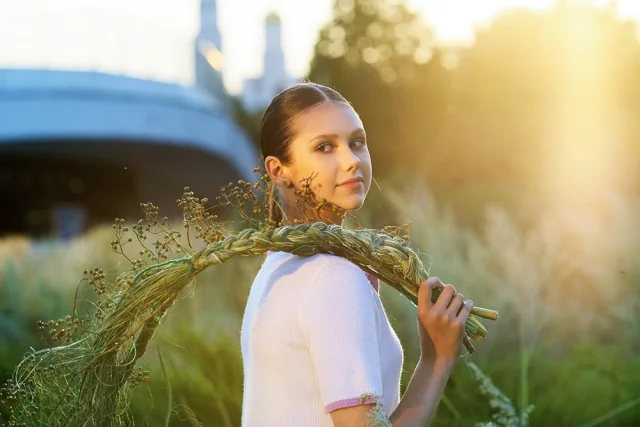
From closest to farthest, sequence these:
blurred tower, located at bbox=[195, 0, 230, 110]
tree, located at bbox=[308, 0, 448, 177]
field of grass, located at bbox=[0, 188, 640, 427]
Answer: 1. field of grass, located at bbox=[0, 188, 640, 427]
2. blurred tower, located at bbox=[195, 0, 230, 110]
3. tree, located at bbox=[308, 0, 448, 177]

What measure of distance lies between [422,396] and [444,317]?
17 centimetres

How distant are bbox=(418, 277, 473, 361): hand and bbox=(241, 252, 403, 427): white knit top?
9 centimetres

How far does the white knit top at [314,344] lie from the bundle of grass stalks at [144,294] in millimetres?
68

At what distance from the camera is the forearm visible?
208cm

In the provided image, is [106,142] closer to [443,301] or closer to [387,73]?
[387,73]

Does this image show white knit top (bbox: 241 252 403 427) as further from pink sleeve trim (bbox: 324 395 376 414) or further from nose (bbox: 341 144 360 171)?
nose (bbox: 341 144 360 171)

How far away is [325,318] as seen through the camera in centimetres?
196

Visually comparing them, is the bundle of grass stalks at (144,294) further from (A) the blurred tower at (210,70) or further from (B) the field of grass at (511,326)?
(A) the blurred tower at (210,70)

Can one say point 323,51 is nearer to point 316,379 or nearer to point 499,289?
point 499,289

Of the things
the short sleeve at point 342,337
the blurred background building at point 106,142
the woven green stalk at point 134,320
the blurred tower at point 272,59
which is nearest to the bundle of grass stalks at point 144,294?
the woven green stalk at point 134,320

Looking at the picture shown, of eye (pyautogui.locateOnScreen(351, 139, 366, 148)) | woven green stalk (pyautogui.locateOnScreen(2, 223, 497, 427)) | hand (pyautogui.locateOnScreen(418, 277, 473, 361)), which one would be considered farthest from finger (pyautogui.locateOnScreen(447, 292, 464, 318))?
eye (pyautogui.locateOnScreen(351, 139, 366, 148))

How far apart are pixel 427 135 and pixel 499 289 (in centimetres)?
2622

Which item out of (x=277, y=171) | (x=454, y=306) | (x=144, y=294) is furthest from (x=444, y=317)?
(x=144, y=294)

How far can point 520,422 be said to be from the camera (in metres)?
4.57
